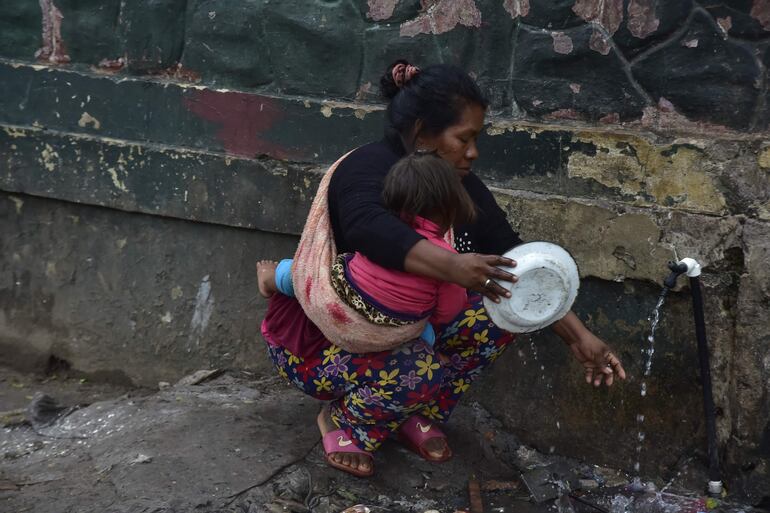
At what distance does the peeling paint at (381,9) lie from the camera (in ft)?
14.0

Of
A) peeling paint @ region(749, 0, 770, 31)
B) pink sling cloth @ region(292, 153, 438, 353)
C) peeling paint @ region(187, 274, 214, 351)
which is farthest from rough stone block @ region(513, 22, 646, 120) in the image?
peeling paint @ region(187, 274, 214, 351)

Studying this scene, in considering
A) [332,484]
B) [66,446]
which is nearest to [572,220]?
[332,484]

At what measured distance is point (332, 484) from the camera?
373cm

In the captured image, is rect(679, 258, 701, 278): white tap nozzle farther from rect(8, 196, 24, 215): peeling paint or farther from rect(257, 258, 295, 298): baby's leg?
rect(8, 196, 24, 215): peeling paint

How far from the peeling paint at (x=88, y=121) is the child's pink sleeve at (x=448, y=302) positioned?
206cm

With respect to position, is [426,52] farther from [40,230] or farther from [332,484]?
[40,230]

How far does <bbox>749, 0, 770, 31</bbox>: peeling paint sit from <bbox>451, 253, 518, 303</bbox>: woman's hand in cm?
128

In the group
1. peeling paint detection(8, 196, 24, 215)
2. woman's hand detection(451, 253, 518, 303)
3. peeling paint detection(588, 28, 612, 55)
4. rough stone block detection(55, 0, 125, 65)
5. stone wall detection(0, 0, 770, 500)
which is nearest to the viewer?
woman's hand detection(451, 253, 518, 303)

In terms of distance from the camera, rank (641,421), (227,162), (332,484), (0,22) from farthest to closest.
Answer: (0,22)
(227,162)
(641,421)
(332,484)

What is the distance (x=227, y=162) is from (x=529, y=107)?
1.33 m

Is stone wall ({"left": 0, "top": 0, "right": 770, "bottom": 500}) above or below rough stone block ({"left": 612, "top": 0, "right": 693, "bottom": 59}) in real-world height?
below

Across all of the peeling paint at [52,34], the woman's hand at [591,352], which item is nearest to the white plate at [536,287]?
the woman's hand at [591,352]

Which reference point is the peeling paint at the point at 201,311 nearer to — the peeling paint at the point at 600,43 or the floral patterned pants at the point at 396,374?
the floral patterned pants at the point at 396,374

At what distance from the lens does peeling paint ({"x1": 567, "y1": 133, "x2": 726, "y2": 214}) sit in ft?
12.3
